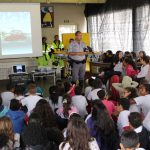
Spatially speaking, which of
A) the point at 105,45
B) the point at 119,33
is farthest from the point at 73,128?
the point at 105,45

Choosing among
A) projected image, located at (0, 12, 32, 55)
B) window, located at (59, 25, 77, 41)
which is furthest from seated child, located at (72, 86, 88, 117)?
window, located at (59, 25, 77, 41)

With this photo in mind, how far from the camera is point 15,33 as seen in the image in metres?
8.07

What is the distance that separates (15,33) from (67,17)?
3276 mm

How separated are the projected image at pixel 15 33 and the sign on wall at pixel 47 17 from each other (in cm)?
220

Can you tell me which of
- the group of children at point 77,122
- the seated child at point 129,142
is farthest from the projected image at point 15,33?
the seated child at point 129,142

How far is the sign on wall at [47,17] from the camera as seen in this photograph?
10.2 meters

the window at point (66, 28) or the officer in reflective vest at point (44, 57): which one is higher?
the window at point (66, 28)

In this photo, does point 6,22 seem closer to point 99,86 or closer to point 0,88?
point 0,88

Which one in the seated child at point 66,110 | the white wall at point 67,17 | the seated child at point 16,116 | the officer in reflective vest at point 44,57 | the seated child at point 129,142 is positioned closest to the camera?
the seated child at point 129,142

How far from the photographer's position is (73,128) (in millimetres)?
2277

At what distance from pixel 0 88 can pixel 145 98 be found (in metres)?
5.30

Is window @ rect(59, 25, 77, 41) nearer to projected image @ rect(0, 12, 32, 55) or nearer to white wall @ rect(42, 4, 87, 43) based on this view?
white wall @ rect(42, 4, 87, 43)

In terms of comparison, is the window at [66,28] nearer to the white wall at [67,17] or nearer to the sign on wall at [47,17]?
the white wall at [67,17]

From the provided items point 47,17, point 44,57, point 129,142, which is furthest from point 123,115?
point 47,17
